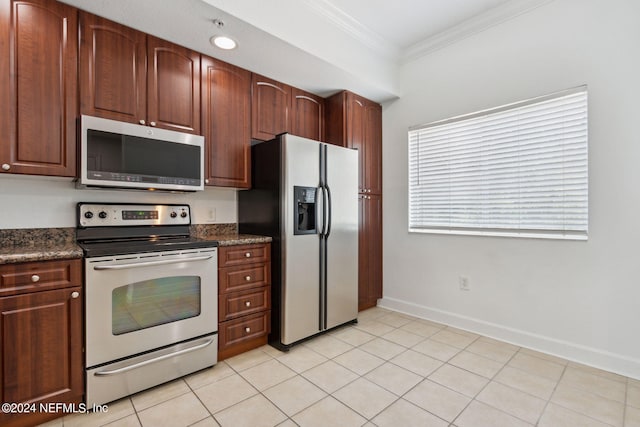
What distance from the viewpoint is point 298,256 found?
2.51 m

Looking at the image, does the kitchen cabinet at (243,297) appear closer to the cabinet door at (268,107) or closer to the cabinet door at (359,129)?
the cabinet door at (268,107)

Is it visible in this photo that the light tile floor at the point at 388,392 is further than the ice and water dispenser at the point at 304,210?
No

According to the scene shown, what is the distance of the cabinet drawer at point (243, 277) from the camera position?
2.29m

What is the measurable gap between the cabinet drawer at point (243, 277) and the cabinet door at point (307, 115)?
4.58ft

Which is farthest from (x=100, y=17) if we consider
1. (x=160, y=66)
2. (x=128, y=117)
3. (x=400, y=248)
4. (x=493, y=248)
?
(x=493, y=248)

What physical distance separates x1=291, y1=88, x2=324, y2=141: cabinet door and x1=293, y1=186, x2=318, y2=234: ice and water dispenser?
811 millimetres

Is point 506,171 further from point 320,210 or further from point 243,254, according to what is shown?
point 243,254

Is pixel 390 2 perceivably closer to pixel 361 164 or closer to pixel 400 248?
pixel 361 164

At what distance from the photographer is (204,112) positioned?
2.45 meters

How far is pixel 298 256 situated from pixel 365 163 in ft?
4.57

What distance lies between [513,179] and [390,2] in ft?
5.83

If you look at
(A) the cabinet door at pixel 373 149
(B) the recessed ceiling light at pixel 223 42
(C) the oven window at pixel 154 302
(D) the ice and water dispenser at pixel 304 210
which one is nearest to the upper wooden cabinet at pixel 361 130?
(A) the cabinet door at pixel 373 149

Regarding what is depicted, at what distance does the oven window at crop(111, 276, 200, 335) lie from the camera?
1800 millimetres

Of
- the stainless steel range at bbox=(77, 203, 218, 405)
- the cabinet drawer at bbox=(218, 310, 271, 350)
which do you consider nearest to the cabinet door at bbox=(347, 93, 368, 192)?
the cabinet drawer at bbox=(218, 310, 271, 350)
